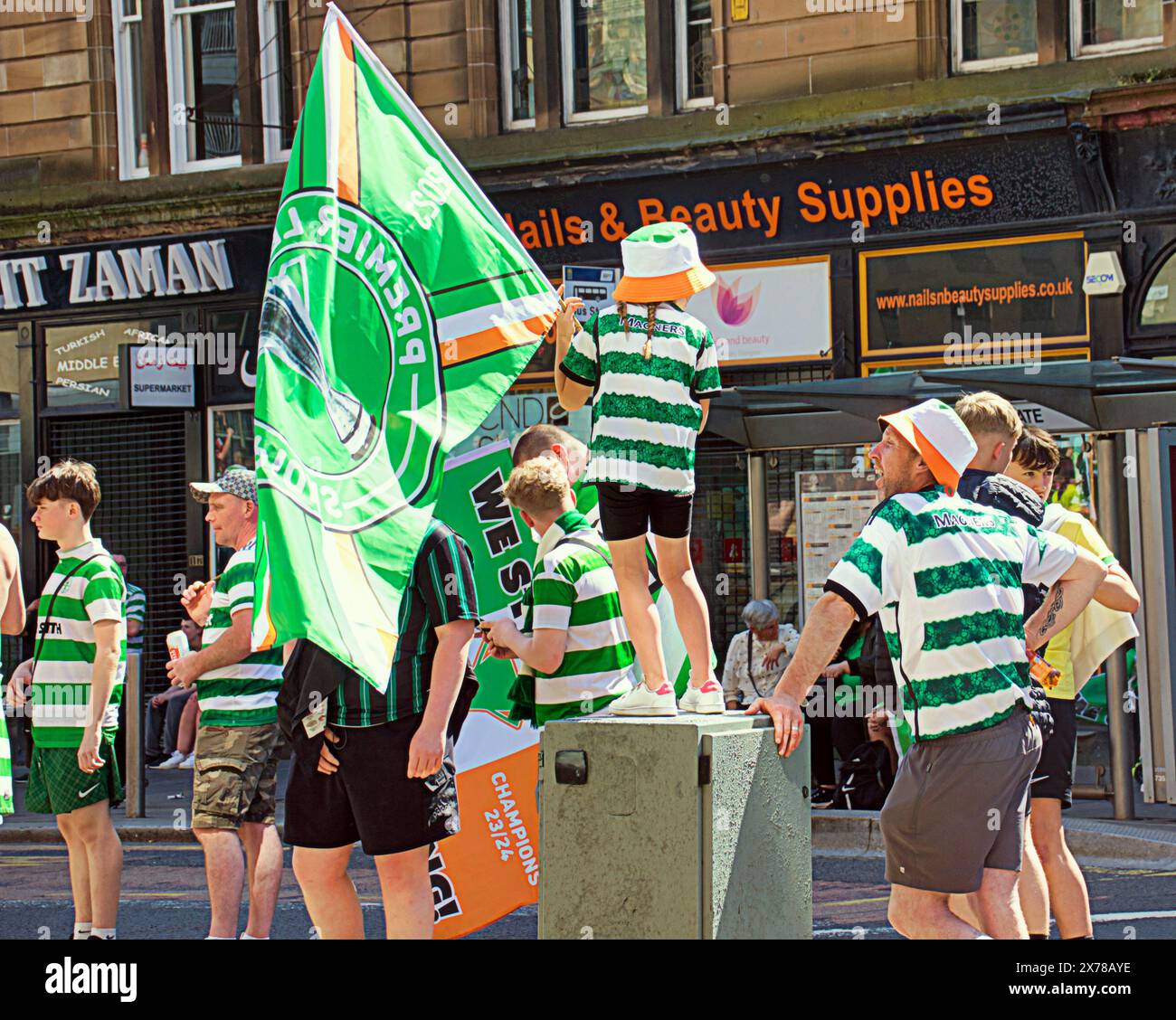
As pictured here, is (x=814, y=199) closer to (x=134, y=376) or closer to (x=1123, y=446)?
(x=1123, y=446)

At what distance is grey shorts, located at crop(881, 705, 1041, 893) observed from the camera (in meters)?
5.20

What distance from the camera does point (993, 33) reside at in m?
14.9

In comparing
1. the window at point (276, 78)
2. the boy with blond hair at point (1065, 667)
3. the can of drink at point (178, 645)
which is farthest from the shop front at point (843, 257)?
the boy with blond hair at point (1065, 667)

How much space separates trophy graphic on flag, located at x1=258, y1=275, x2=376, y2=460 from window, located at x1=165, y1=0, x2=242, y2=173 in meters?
12.6

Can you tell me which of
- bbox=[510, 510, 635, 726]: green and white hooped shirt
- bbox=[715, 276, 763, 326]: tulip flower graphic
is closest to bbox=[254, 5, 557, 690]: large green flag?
bbox=[510, 510, 635, 726]: green and white hooped shirt

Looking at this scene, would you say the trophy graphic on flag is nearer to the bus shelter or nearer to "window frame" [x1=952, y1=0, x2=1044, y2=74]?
the bus shelter

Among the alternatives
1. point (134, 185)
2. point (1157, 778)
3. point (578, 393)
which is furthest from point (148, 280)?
point (578, 393)

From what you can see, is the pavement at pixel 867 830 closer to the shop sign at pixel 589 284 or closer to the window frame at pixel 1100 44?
the shop sign at pixel 589 284

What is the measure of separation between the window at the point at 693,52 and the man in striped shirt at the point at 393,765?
36.2 feet

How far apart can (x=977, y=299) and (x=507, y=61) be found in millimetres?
5138

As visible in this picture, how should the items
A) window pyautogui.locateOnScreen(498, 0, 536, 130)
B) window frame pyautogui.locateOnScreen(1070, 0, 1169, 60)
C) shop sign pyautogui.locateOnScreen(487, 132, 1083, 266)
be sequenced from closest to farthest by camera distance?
1. window frame pyautogui.locateOnScreen(1070, 0, 1169, 60)
2. shop sign pyautogui.locateOnScreen(487, 132, 1083, 266)
3. window pyautogui.locateOnScreen(498, 0, 536, 130)
